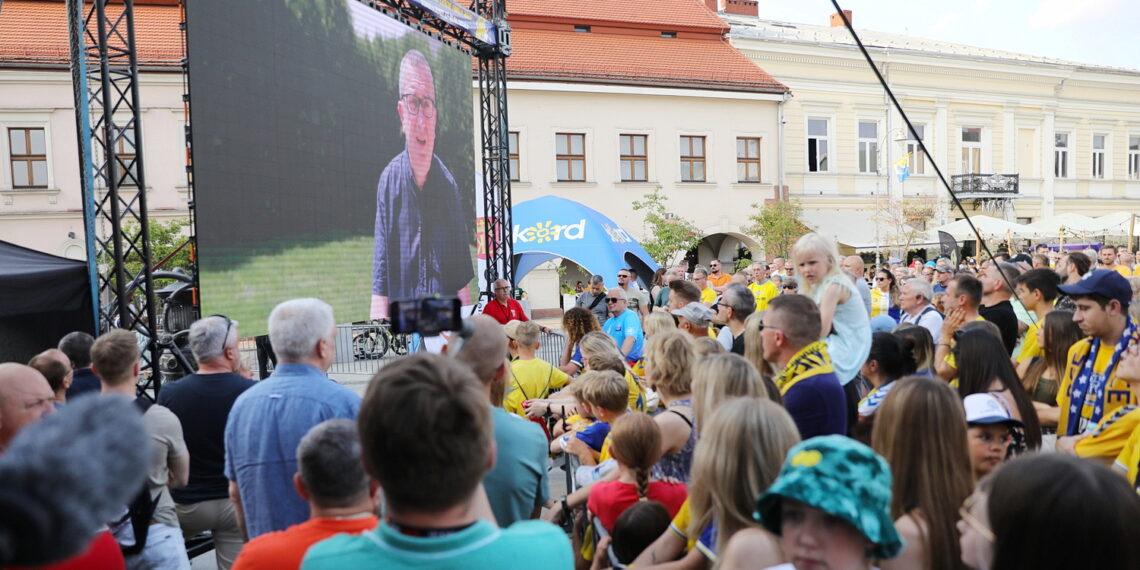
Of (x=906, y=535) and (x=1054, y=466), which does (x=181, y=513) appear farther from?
(x=1054, y=466)

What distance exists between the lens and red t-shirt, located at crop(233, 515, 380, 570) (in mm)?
2211

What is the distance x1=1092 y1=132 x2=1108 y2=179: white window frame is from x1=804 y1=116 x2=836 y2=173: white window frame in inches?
550

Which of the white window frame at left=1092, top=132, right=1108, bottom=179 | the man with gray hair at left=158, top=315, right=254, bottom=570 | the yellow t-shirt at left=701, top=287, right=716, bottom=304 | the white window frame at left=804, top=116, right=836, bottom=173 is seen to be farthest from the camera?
the white window frame at left=1092, top=132, right=1108, bottom=179

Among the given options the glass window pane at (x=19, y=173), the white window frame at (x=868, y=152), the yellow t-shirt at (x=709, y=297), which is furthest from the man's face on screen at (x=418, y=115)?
the white window frame at (x=868, y=152)

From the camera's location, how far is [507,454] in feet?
9.87

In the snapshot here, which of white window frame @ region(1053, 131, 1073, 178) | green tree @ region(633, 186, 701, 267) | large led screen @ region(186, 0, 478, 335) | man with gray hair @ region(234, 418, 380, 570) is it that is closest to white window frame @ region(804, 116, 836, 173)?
green tree @ region(633, 186, 701, 267)

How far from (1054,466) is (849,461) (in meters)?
0.39

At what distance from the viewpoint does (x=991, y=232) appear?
25281mm

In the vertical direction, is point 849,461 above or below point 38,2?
below

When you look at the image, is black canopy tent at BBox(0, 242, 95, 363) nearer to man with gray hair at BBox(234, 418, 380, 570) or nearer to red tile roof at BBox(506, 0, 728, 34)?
man with gray hair at BBox(234, 418, 380, 570)

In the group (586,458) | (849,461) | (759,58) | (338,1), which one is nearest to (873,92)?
(759,58)

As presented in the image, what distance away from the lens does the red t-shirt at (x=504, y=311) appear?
1029 cm

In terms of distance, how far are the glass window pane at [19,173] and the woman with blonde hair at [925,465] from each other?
25970mm

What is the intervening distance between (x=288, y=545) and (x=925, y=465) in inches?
70.8
